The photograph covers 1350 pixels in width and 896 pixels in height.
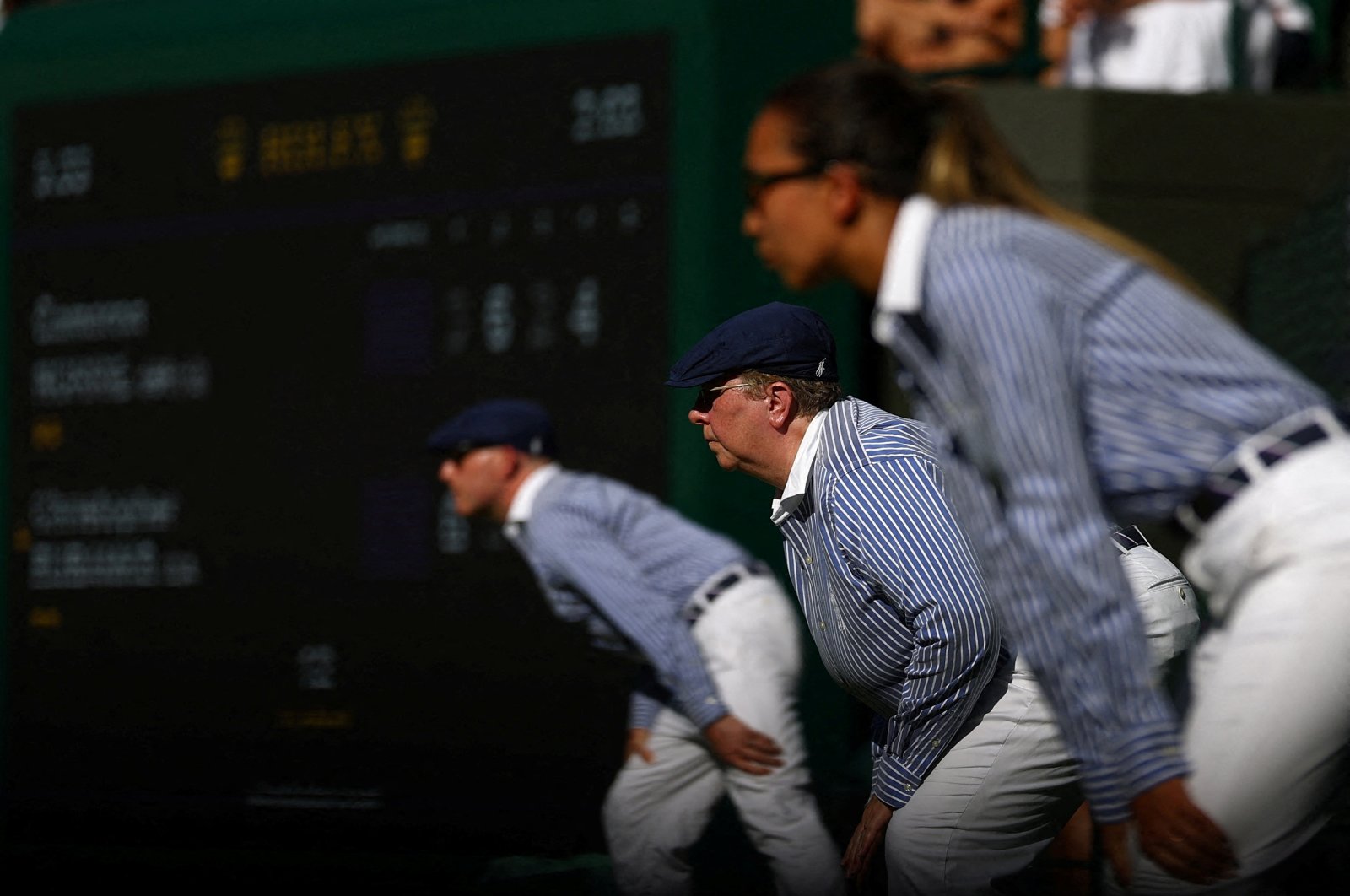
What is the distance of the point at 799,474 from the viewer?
3557 mm

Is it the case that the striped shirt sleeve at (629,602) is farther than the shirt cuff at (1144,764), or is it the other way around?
the striped shirt sleeve at (629,602)

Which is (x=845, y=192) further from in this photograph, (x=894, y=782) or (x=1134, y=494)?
(x=894, y=782)

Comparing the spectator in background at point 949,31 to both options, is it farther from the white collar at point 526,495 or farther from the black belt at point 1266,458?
the black belt at point 1266,458

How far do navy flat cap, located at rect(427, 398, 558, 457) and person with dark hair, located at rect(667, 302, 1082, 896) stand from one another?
2525 mm

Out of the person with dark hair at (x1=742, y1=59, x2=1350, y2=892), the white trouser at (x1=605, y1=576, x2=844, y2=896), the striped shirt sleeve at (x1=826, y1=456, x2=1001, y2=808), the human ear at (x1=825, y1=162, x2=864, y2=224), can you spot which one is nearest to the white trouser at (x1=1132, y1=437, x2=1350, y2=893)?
the person with dark hair at (x1=742, y1=59, x2=1350, y2=892)

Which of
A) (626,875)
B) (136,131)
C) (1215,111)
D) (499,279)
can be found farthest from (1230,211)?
(136,131)

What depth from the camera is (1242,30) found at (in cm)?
817

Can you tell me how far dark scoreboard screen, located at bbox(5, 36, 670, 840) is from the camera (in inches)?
281

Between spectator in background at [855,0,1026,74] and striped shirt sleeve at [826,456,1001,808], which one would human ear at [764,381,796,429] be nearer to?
striped shirt sleeve at [826,456,1001,808]

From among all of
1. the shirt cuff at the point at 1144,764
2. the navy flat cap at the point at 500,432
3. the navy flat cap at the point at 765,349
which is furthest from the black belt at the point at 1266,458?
the navy flat cap at the point at 500,432

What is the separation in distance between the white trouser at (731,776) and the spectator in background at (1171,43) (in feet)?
9.63

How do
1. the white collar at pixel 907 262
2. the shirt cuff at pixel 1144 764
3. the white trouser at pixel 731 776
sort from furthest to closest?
the white trouser at pixel 731 776, the white collar at pixel 907 262, the shirt cuff at pixel 1144 764

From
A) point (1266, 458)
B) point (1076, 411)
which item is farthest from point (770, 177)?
point (1266, 458)

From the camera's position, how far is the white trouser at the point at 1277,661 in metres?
2.37
